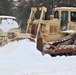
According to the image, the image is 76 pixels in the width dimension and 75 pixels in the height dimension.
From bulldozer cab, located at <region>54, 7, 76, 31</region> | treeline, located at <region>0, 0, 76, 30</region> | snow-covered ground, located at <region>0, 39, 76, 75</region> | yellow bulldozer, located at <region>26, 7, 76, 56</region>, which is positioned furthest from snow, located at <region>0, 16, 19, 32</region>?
treeline, located at <region>0, 0, 76, 30</region>

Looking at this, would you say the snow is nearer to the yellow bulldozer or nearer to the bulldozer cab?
the yellow bulldozer

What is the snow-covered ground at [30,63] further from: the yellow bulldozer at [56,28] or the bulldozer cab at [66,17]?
the bulldozer cab at [66,17]

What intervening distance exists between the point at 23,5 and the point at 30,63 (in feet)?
121

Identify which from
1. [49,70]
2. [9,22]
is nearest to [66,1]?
[9,22]

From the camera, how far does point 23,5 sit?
47.8m

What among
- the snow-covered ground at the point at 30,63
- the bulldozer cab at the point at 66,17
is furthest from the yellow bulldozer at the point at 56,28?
the snow-covered ground at the point at 30,63

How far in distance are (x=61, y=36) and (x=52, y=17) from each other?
45.9 inches

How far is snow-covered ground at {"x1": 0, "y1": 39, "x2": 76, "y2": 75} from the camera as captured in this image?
9.84m

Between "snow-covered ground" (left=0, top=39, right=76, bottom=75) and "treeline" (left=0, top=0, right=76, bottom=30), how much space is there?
28552 mm

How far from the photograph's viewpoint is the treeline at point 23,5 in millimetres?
43344

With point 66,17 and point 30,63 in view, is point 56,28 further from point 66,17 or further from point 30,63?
point 30,63

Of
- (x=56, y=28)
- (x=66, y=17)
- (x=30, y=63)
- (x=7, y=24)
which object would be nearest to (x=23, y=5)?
(x=7, y=24)

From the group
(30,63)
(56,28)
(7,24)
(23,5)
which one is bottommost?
(23,5)

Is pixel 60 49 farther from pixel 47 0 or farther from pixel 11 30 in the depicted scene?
pixel 47 0
